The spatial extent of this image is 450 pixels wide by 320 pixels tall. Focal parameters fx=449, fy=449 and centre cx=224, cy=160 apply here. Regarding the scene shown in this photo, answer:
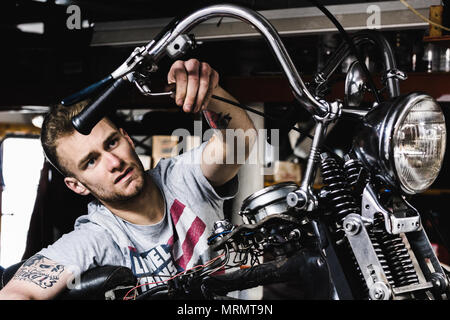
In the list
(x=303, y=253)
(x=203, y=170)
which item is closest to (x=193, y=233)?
(x=203, y=170)

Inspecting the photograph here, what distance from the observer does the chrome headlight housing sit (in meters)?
0.80

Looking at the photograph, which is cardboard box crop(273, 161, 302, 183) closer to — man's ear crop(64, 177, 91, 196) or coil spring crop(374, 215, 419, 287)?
man's ear crop(64, 177, 91, 196)

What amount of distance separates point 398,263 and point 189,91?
1.82 ft

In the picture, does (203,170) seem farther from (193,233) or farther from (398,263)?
(398,263)

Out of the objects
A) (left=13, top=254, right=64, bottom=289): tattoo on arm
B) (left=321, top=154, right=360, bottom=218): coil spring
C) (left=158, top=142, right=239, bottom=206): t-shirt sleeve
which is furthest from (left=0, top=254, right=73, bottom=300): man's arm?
(left=321, top=154, right=360, bottom=218): coil spring

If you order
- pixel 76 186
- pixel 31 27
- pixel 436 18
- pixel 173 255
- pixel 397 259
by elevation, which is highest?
pixel 31 27

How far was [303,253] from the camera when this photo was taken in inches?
36.9

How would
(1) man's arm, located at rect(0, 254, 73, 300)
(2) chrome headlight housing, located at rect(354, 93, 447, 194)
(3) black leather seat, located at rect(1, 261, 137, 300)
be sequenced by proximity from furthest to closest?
(1) man's arm, located at rect(0, 254, 73, 300), (3) black leather seat, located at rect(1, 261, 137, 300), (2) chrome headlight housing, located at rect(354, 93, 447, 194)

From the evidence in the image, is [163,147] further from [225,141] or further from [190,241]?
[190,241]

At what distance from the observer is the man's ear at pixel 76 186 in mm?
1664

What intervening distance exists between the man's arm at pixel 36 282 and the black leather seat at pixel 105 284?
0.25m

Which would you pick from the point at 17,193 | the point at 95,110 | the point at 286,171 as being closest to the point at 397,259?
the point at 95,110

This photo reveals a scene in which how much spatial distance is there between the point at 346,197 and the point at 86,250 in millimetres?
1009

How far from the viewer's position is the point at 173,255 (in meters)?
1.61
